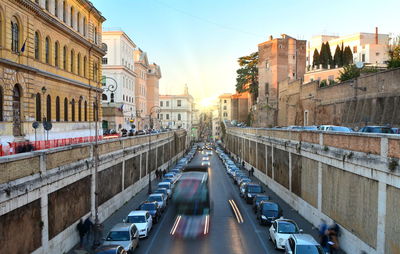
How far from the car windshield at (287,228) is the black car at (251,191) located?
11326mm

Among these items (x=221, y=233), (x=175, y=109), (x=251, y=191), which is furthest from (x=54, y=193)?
(x=175, y=109)

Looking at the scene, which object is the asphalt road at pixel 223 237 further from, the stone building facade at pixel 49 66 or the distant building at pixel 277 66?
the distant building at pixel 277 66

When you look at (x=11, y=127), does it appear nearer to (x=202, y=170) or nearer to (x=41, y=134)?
(x=41, y=134)

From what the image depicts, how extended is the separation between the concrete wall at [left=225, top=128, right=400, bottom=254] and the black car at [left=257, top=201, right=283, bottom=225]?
2.11 m

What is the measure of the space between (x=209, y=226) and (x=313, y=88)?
28.0m

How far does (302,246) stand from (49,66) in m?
25.1

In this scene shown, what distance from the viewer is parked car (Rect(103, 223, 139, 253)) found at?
1711 cm

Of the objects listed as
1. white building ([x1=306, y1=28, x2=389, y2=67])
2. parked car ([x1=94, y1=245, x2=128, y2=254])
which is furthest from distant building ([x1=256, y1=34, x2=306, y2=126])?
parked car ([x1=94, y1=245, x2=128, y2=254])

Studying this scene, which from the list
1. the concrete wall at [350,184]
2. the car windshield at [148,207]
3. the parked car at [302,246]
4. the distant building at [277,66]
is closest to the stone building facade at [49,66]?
the car windshield at [148,207]

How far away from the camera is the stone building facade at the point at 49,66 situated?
25422mm

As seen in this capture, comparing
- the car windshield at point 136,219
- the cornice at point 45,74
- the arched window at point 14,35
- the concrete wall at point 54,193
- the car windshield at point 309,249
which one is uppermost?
the arched window at point 14,35

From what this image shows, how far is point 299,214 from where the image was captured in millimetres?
26203

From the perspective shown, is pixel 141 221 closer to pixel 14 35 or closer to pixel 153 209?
pixel 153 209

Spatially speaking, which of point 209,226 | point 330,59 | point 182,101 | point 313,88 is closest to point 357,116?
point 313,88
